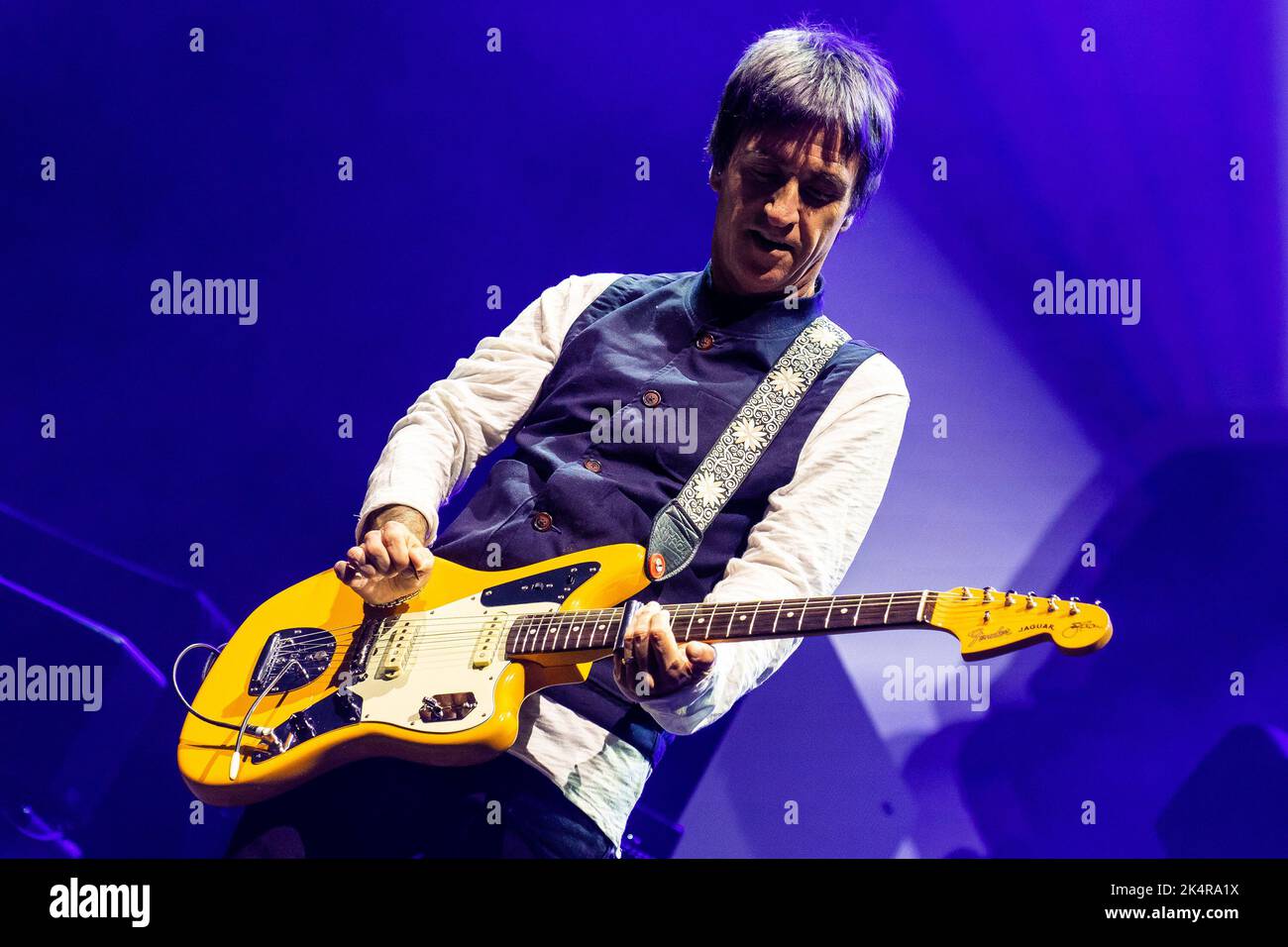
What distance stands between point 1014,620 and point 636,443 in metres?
0.74

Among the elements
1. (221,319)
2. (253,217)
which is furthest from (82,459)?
(253,217)

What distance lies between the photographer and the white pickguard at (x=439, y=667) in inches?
87.6

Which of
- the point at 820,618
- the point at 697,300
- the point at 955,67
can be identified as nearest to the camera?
the point at 820,618

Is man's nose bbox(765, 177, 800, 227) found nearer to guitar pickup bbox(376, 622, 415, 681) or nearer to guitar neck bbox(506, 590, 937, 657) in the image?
guitar neck bbox(506, 590, 937, 657)

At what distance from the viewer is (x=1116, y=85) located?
2.81m

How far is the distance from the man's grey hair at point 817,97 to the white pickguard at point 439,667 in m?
0.95

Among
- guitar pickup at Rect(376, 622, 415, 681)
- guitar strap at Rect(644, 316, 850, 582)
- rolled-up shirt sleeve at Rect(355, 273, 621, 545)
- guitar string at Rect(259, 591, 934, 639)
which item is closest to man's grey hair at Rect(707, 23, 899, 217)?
guitar strap at Rect(644, 316, 850, 582)

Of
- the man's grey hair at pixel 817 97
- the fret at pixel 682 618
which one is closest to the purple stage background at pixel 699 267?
the man's grey hair at pixel 817 97

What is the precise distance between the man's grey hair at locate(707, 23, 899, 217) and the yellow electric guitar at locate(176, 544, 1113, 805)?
808 millimetres

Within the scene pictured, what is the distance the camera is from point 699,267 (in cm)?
293

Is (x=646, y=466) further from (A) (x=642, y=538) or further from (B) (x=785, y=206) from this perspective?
(B) (x=785, y=206)

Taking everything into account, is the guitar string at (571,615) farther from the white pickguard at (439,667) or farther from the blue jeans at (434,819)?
the blue jeans at (434,819)

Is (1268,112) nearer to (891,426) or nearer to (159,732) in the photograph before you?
(891,426)
